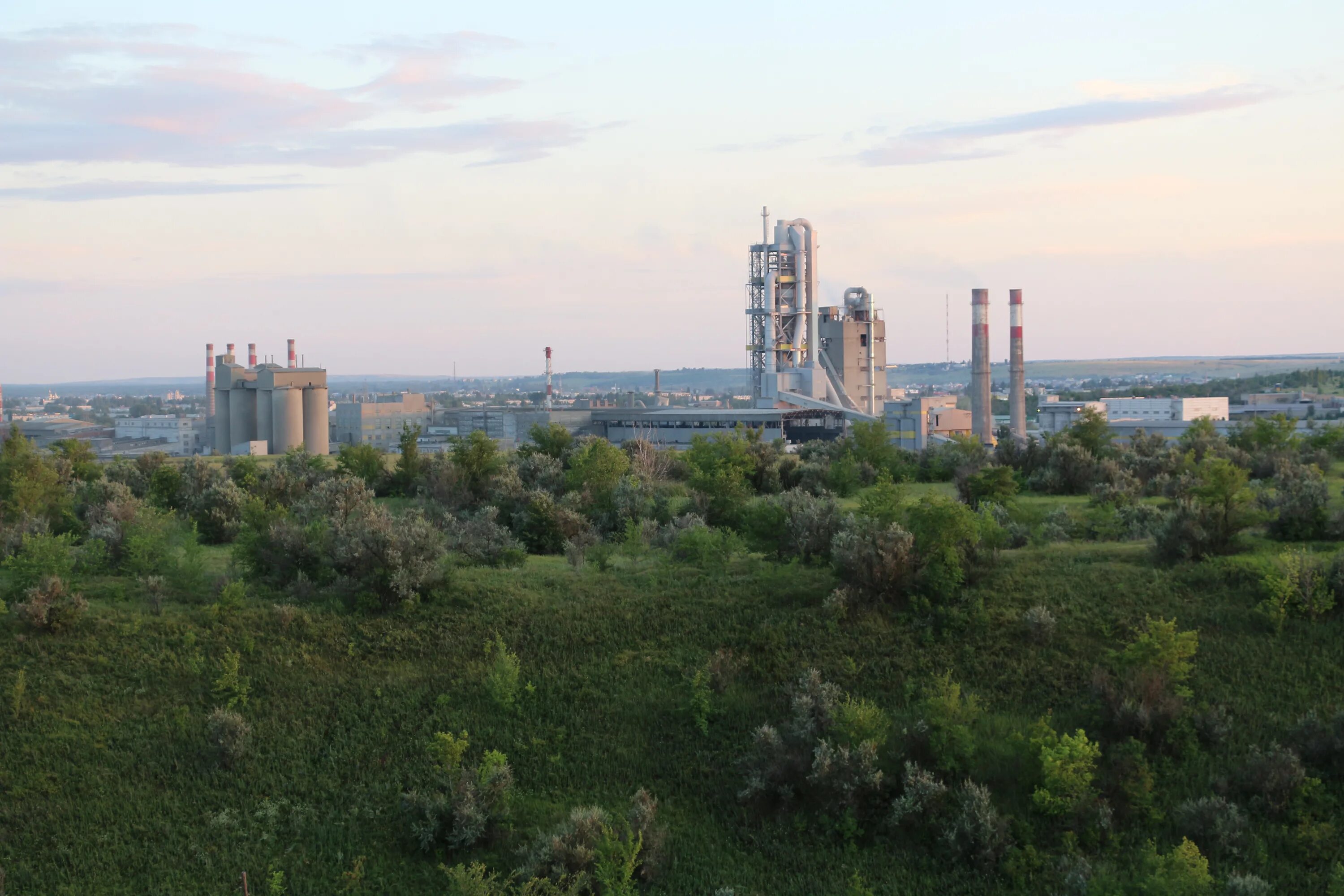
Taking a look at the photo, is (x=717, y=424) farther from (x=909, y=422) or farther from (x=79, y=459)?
(x=79, y=459)

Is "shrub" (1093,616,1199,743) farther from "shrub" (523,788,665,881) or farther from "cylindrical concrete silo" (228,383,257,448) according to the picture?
"cylindrical concrete silo" (228,383,257,448)

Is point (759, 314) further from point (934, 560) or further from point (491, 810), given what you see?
point (491, 810)

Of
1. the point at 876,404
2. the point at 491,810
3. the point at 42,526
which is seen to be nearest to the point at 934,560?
the point at 491,810

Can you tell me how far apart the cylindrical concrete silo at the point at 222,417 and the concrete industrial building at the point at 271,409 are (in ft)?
0.09

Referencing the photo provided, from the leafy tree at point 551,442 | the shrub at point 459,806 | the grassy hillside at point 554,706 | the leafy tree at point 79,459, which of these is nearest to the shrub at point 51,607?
the grassy hillside at point 554,706

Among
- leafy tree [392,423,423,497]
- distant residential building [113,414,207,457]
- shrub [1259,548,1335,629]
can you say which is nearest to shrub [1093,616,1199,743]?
shrub [1259,548,1335,629]

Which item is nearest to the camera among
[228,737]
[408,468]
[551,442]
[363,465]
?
[228,737]

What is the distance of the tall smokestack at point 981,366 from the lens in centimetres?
6744

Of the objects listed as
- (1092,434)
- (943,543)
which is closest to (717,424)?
(1092,434)

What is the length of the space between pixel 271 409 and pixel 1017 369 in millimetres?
41361

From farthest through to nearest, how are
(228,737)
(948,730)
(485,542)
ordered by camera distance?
(485,542)
(228,737)
(948,730)

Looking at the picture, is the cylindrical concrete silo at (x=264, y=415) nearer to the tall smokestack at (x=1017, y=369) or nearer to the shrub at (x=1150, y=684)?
the tall smokestack at (x=1017, y=369)

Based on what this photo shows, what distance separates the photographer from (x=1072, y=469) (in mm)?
31125

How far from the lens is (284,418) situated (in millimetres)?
71688
